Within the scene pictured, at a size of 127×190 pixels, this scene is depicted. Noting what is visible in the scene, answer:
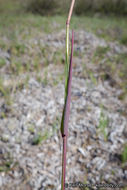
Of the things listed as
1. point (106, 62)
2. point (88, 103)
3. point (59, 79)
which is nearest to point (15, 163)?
point (88, 103)

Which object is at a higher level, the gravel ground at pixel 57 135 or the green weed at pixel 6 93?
the green weed at pixel 6 93

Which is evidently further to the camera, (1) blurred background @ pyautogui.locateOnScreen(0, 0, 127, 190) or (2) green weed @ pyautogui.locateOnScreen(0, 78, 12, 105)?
(2) green weed @ pyautogui.locateOnScreen(0, 78, 12, 105)

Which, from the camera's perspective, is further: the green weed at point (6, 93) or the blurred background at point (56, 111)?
the green weed at point (6, 93)

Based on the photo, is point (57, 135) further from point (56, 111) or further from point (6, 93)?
point (6, 93)

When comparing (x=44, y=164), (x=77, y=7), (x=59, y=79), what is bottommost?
(x=44, y=164)

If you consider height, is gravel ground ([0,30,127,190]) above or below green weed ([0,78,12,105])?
below

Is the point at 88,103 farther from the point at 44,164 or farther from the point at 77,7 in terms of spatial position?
the point at 77,7

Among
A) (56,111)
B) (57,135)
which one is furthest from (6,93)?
(57,135)
